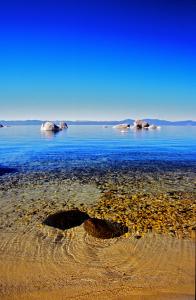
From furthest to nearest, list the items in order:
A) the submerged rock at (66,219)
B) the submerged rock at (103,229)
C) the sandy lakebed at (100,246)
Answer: the submerged rock at (66,219) < the submerged rock at (103,229) < the sandy lakebed at (100,246)

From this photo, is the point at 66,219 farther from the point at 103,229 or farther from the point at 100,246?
the point at 100,246

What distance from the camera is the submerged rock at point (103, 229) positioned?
1089cm

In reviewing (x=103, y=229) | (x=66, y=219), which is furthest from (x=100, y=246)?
(x=66, y=219)

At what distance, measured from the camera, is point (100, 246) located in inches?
402

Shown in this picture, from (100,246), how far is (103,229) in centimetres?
98

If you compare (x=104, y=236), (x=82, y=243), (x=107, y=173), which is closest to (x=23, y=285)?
(x=82, y=243)

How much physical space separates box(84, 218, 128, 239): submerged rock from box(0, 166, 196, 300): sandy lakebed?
0.15 m

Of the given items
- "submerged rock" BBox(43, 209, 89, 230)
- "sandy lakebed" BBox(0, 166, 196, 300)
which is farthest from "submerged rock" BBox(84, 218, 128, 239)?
"submerged rock" BBox(43, 209, 89, 230)

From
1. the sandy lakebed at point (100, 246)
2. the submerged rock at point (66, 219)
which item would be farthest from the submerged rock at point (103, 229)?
the submerged rock at point (66, 219)

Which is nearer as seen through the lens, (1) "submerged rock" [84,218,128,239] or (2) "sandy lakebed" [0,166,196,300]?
(2) "sandy lakebed" [0,166,196,300]

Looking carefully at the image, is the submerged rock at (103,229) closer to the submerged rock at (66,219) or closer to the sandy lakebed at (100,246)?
the sandy lakebed at (100,246)

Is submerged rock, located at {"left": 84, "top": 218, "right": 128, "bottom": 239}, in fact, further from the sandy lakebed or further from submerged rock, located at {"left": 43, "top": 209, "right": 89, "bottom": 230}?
submerged rock, located at {"left": 43, "top": 209, "right": 89, "bottom": 230}

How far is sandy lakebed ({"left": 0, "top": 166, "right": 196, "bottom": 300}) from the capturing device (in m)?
7.87

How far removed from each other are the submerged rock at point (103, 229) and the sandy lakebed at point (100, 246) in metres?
0.15
